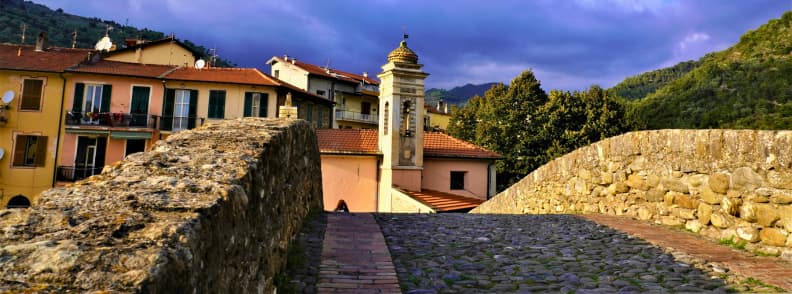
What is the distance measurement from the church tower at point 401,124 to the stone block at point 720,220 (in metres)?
14.5

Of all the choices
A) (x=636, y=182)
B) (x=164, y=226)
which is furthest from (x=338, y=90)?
Answer: (x=164, y=226)

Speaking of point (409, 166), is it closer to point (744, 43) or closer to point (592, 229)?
point (592, 229)

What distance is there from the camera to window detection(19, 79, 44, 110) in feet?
71.7

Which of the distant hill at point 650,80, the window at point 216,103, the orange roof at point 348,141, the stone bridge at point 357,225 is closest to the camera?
the stone bridge at point 357,225

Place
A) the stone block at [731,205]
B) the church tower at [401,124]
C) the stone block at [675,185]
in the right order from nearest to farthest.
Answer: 1. the stone block at [731,205]
2. the stone block at [675,185]
3. the church tower at [401,124]

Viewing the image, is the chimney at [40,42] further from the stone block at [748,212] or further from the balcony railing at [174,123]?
the stone block at [748,212]

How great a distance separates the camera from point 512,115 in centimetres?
3142

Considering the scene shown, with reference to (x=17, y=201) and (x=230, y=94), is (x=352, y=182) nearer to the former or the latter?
(x=230, y=94)

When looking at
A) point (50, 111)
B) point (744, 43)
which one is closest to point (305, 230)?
point (50, 111)

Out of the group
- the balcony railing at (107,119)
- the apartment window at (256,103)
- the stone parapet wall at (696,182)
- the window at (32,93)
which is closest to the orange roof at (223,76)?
the apartment window at (256,103)

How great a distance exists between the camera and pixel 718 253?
428cm

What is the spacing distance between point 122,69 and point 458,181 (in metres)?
18.3

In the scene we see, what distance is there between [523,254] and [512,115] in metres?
28.1

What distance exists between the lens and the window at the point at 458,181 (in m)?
21.0
